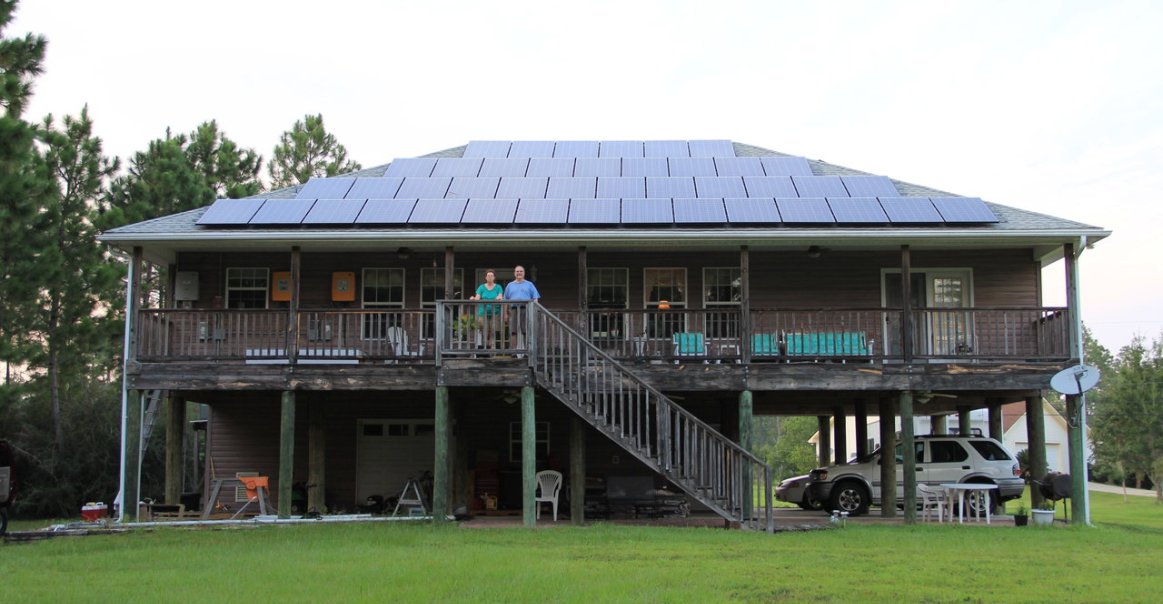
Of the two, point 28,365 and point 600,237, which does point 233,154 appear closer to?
point 28,365

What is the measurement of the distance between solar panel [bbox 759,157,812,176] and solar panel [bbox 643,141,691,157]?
226 centimetres

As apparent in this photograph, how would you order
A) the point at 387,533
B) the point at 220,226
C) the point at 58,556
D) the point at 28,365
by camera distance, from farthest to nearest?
1. the point at 28,365
2. the point at 220,226
3. the point at 387,533
4. the point at 58,556

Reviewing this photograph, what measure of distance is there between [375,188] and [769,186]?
23.9 feet

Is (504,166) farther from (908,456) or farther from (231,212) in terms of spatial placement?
(908,456)

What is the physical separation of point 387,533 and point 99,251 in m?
17.7

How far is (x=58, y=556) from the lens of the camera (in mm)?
13828

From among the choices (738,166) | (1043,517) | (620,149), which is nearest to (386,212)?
(738,166)

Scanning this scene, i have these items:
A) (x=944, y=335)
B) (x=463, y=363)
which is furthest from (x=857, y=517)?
(x=463, y=363)

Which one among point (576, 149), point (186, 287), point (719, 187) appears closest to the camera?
point (719, 187)

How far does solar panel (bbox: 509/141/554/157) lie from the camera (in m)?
24.8

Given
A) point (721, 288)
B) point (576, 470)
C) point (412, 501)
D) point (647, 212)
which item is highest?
point (647, 212)

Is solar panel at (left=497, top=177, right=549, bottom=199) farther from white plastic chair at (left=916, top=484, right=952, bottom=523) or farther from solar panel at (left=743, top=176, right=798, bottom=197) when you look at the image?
white plastic chair at (left=916, top=484, right=952, bottom=523)

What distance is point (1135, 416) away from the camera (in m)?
41.3

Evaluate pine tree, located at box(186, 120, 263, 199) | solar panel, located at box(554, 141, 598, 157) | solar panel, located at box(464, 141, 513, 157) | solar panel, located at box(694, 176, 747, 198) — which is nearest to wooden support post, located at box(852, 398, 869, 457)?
solar panel, located at box(694, 176, 747, 198)
